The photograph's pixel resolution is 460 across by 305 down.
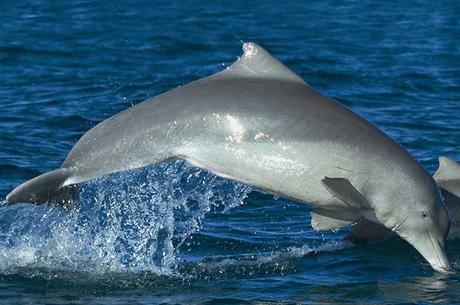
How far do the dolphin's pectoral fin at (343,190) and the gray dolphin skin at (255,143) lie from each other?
1cm

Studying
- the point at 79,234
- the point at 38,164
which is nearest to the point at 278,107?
the point at 79,234

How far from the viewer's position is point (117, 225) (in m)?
15.1

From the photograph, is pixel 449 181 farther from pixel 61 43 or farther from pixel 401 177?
pixel 61 43

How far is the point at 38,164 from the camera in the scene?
60.9ft

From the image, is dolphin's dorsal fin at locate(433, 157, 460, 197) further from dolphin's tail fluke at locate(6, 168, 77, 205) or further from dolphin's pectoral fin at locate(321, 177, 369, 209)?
dolphin's tail fluke at locate(6, 168, 77, 205)

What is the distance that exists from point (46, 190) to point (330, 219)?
2.93 m

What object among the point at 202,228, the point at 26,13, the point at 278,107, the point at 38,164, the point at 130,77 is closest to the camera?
the point at 278,107

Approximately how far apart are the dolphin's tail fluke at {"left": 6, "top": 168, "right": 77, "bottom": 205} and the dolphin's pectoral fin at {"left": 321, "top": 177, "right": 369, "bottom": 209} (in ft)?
8.20

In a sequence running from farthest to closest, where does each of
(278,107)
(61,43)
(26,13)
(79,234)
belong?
(26,13)
(61,43)
(79,234)
(278,107)

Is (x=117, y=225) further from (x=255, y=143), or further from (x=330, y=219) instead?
(x=255, y=143)

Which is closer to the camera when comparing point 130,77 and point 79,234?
point 79,234

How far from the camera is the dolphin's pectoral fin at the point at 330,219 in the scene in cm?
1342

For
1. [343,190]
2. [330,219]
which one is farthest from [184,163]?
[343,190]

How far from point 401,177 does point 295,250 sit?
2406 mm
